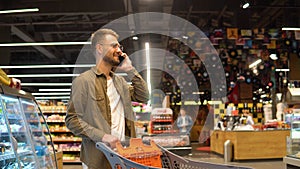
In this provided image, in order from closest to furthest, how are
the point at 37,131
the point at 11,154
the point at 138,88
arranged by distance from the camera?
1. the point at 138,88
2. the point at 11,154
3. the point at 37,131

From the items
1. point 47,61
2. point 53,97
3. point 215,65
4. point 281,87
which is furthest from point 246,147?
point 53,97

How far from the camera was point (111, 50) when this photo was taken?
86.5 inches

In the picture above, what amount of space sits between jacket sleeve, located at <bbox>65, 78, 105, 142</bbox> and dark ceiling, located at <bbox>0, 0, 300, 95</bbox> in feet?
23.0

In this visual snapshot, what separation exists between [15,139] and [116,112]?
1.05 meters

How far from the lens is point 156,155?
2.09 meters

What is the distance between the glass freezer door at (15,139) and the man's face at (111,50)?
890mm

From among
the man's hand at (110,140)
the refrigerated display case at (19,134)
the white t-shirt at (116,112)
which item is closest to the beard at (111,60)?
the white t-shirt at (116,112)

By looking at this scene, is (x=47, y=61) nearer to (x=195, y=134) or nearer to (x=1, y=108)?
(x=195, y=134)

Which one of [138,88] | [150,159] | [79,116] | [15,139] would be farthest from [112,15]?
[150,159]

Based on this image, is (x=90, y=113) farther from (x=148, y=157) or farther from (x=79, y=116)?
(x=148, y=157)

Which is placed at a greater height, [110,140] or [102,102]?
[102,102]

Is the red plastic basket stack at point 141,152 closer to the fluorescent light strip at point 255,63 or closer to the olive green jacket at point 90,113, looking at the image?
the olive green jacket at point 90,113

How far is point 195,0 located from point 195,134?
39.2ft

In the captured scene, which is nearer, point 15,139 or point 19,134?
point 15,139
